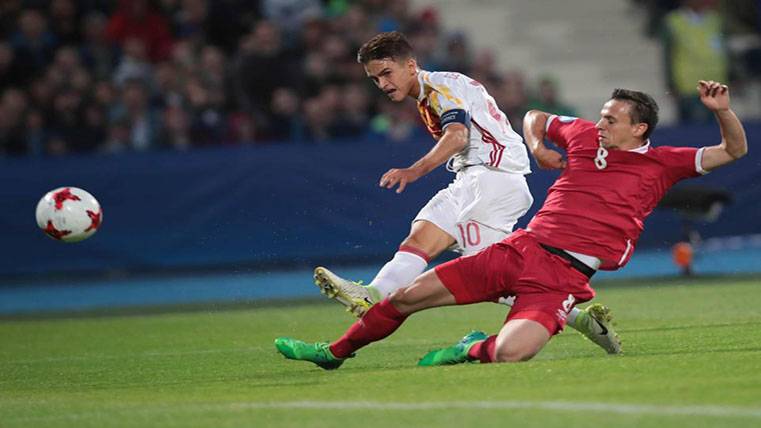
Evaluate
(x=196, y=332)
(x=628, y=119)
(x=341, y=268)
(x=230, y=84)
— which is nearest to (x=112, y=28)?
(x=230, y=84)

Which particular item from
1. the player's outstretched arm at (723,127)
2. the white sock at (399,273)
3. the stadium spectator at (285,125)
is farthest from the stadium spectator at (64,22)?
the player's outstretched arm at (723,127)

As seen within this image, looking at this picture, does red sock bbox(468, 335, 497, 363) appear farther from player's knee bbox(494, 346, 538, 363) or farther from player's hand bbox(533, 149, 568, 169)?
player's hand bbox(533, 149, 568, 169)

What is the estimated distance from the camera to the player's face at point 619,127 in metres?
8.15

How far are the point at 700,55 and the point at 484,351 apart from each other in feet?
36.6

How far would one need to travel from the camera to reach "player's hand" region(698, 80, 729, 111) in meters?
7.69

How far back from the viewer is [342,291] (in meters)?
8.80

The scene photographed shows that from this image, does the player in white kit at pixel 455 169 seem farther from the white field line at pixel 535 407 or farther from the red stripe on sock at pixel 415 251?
the white field line at pixel 535 407

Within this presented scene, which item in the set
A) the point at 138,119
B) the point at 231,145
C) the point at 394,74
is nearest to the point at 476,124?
the point at 394,74

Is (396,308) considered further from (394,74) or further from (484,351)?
(394,74)

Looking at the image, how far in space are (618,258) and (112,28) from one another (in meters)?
11.8

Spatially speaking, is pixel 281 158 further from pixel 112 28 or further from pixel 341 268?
pixel 112 28

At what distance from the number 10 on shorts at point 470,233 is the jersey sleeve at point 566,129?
0.89 metres

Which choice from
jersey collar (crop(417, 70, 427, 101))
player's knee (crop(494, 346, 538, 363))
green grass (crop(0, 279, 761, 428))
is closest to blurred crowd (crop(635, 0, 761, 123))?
green grass (crop(0, 279, 761, 428))

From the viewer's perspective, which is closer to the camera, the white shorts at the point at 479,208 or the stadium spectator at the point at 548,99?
the white shorts at the point at 479,208
